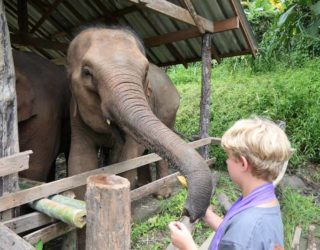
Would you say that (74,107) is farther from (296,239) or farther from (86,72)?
(296,239)

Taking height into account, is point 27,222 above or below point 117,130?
below

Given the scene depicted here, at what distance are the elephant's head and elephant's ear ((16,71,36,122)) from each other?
547 millimetres

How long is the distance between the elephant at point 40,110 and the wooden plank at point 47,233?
1169 millimetres

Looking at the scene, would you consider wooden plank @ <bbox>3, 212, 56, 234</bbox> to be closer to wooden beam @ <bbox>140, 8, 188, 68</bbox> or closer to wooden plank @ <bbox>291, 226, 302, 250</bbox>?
wooden plank @ <bbox>291, 226, 302, 250</bbox>

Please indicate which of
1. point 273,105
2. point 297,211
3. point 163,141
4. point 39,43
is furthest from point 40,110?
point 273,105

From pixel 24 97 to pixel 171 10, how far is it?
1.92 metres

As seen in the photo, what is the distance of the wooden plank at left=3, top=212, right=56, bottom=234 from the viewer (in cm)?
297

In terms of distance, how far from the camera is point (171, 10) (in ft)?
15.1

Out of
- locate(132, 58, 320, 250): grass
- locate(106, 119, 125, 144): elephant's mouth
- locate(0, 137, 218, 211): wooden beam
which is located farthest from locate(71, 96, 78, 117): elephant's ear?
locate(132, 58, 320, 250): grass

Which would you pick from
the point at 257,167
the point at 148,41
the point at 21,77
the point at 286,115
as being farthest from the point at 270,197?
the point at 286,115

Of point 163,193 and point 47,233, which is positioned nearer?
point 47,233

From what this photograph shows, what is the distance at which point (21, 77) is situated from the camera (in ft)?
13.4

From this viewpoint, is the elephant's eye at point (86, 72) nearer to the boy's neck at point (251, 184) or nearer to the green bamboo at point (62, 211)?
the green bamboo at point (62, 211)

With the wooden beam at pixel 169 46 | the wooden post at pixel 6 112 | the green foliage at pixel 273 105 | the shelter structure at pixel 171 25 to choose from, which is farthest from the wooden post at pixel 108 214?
the green foliage at pixel 273 105
